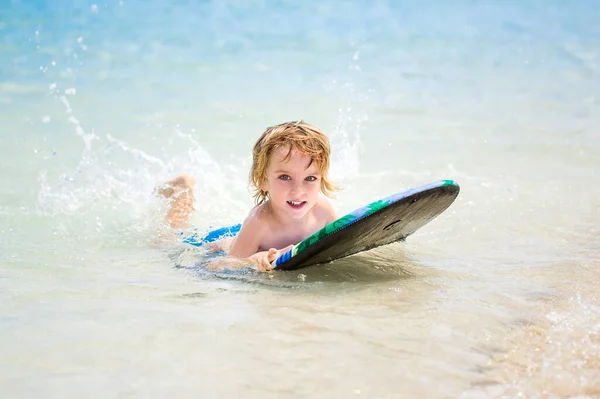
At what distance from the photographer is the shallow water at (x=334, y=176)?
202 centimetres

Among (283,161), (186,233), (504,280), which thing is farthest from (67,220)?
(504,280)

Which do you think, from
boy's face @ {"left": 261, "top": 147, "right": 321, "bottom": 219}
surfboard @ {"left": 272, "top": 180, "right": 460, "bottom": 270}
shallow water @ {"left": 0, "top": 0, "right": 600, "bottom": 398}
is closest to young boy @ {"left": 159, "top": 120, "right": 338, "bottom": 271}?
boy's face @ {"left": 261, "top": 147, "right": 321, "bottom": 219}

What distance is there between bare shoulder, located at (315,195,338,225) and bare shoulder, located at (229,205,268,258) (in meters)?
0.32

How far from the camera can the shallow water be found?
6.64 feet

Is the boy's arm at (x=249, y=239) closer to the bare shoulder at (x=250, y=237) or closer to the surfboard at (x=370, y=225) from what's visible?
the bare shoulder at (x=250, y=237)

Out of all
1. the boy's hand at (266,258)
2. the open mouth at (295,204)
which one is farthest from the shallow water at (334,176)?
the open mouth at (295,204)

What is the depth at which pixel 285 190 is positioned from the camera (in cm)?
335

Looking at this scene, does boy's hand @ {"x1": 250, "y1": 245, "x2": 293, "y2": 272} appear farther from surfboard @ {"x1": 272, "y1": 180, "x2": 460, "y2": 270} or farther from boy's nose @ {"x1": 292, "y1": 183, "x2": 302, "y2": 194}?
boy's nose @ {"x1": 292, "y1": 183, "x2": 302, "y2": 194}

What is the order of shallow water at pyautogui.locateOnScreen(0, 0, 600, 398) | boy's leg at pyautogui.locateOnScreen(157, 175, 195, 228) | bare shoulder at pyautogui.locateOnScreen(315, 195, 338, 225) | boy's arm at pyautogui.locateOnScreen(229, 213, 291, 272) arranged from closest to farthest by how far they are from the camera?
shallow water at pyautogui.locateOnScreen(0, 0, 600, 398) < boy's arm at pyautogui.locateOnScreen(229, 213, 291, 272) < bare shoulder at pyautogui.locateOnScreen(315, 195, 338, 225) < boy's leg at pyautogui.locateOnScreen(157, 175, 195, 228)

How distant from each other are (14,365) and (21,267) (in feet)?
4.51

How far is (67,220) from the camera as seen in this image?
16.0ft

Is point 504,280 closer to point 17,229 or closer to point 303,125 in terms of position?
point 303,125

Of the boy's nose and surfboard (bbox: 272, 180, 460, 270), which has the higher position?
the boy's nose

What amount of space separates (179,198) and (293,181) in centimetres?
151
